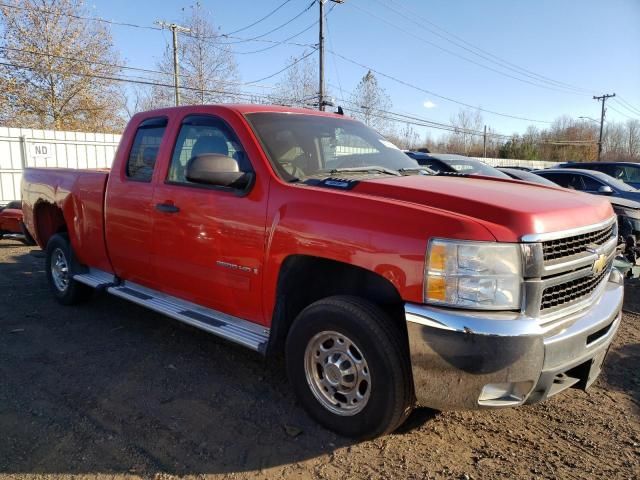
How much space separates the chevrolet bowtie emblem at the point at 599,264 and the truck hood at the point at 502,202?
0.75 feet

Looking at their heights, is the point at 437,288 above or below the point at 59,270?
above

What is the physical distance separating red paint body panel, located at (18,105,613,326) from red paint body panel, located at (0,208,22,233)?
5693mm

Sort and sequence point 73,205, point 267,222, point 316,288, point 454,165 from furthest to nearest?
point 454,165, point 73,205, point 316,288, point 267,222

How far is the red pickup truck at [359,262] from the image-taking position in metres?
Answer: 2.41

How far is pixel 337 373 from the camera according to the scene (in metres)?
2.93

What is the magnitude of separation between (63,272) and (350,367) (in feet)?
13.7

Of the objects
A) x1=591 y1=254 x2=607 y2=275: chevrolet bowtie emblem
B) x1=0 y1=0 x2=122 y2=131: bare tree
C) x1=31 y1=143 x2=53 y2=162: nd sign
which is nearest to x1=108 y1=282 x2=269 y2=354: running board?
x1=591 y1=254 x2=607 y2=275: chevrolet bowtie emblem

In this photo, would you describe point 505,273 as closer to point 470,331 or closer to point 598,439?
point 470,331

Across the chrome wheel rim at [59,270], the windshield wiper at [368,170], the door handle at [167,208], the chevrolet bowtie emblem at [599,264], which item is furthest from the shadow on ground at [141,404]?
the windshield wiper at [368,170]

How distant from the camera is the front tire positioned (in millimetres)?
2656

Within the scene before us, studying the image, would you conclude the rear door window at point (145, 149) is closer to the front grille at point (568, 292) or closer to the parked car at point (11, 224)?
the front grille at point (568, 292)

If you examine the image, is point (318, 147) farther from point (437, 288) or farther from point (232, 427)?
point (232, 427)

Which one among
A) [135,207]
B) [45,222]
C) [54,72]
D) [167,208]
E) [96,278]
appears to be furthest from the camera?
[54,72]

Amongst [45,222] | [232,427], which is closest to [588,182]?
[232,427]
